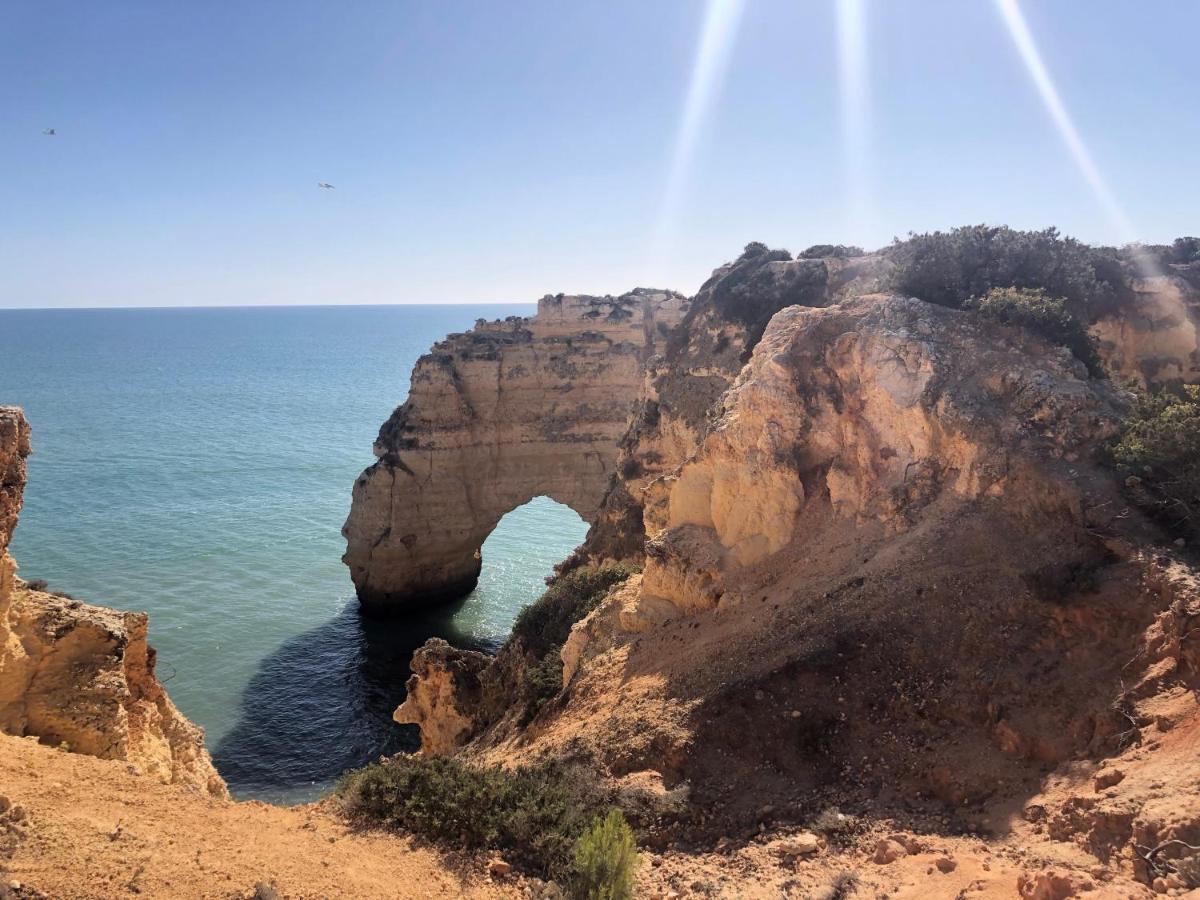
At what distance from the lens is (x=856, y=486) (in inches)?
495

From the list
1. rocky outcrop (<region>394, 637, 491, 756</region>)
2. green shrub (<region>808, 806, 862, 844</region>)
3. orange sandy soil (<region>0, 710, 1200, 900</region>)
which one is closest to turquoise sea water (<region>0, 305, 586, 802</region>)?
rocky outcrop (<region>394, 637, 491, 756</region>)

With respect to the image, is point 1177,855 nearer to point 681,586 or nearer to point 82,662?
point 681,586

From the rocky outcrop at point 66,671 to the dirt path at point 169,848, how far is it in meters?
1.15

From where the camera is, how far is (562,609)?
18.2 m

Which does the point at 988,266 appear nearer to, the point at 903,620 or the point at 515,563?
the point at 903,620

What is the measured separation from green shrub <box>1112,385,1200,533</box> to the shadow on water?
1962 centimetres

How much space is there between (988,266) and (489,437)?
2467cm

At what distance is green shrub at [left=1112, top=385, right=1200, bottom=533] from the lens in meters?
9.94

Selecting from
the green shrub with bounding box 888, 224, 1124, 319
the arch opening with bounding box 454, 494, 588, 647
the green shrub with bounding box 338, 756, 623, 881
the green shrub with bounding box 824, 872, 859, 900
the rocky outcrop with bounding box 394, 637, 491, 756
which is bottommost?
the arch opening with bounding box 454, 494, 588, 647

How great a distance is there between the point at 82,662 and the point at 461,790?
18.4 feet

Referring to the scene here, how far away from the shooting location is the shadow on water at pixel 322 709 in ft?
70.1

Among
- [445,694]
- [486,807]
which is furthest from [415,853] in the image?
[445,694]

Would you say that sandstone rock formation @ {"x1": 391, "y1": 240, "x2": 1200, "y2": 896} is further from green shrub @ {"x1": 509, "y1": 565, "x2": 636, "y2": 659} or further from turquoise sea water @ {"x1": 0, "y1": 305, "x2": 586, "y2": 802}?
turquoise sea water @ {"x1": 0, "y1": 305, "x2": 586, "y2": 802}

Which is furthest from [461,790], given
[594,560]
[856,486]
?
[594,560]
